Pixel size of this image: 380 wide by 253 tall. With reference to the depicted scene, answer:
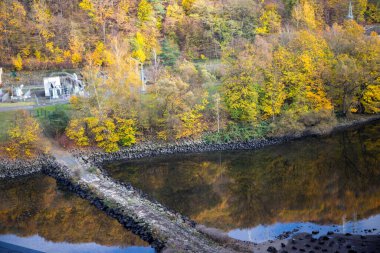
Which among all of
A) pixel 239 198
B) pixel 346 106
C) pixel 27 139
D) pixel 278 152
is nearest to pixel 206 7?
pixel 346 106

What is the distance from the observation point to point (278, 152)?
30.7 m

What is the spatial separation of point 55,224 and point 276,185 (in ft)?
39.1

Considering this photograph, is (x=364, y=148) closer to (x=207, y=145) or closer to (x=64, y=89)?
(x=207, y=145)

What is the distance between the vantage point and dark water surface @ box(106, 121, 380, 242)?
69.9ft

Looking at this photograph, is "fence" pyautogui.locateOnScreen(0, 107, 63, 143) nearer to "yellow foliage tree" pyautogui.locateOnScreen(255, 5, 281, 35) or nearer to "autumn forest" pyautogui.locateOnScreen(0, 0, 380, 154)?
"autumn forest" pyautogui.locateOnScreen(0, 0, 380, 154)

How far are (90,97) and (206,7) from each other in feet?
64.9

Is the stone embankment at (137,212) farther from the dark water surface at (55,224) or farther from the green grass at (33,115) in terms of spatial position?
the green grass at (33,115)

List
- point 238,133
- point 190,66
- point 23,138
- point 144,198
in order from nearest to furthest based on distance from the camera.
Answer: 1. point 144,198
2. point 23,138
3. point 238,133
4. point 190,66

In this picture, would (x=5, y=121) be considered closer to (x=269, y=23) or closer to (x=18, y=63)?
(x=18, y=63)

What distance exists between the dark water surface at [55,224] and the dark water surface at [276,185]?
3.47 metres

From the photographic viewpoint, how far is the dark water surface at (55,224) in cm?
2062

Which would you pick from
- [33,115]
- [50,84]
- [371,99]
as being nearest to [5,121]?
[33,115]

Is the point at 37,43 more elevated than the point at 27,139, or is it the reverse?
the point at 37,43

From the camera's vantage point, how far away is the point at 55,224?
2303cm
